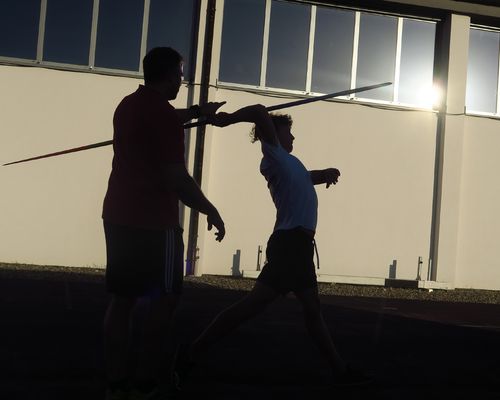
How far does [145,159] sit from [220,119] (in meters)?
0.86

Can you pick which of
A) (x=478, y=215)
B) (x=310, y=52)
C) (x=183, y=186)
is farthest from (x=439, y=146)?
(x=183, y=186)

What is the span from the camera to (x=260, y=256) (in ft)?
40.2

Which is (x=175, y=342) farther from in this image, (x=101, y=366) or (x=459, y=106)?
(x=459, y=106)

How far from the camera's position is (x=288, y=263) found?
13.0 feet

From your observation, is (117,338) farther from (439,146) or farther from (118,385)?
(439,146)

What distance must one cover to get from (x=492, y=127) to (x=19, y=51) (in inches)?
306

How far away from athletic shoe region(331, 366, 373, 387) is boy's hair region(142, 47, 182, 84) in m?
1.82

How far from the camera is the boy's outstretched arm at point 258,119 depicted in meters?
3.79

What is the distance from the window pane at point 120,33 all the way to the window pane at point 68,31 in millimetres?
215

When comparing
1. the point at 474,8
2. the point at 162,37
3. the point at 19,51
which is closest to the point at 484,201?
the point at 474,8

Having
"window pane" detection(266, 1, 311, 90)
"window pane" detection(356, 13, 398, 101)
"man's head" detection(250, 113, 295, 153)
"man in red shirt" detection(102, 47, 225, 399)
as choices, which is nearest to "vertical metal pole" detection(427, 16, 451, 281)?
"window pane" detection(356, 13, 398, 101)

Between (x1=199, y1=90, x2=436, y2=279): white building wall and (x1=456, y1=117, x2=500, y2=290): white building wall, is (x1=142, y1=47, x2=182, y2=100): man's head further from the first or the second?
(x1=456, y1=117, x2=500, y2=290): white building wall

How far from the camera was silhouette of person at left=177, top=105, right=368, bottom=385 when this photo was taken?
12.6ft

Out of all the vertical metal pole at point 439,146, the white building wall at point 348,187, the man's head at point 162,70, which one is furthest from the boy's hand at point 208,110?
the vertical metal pole at point 439,146
